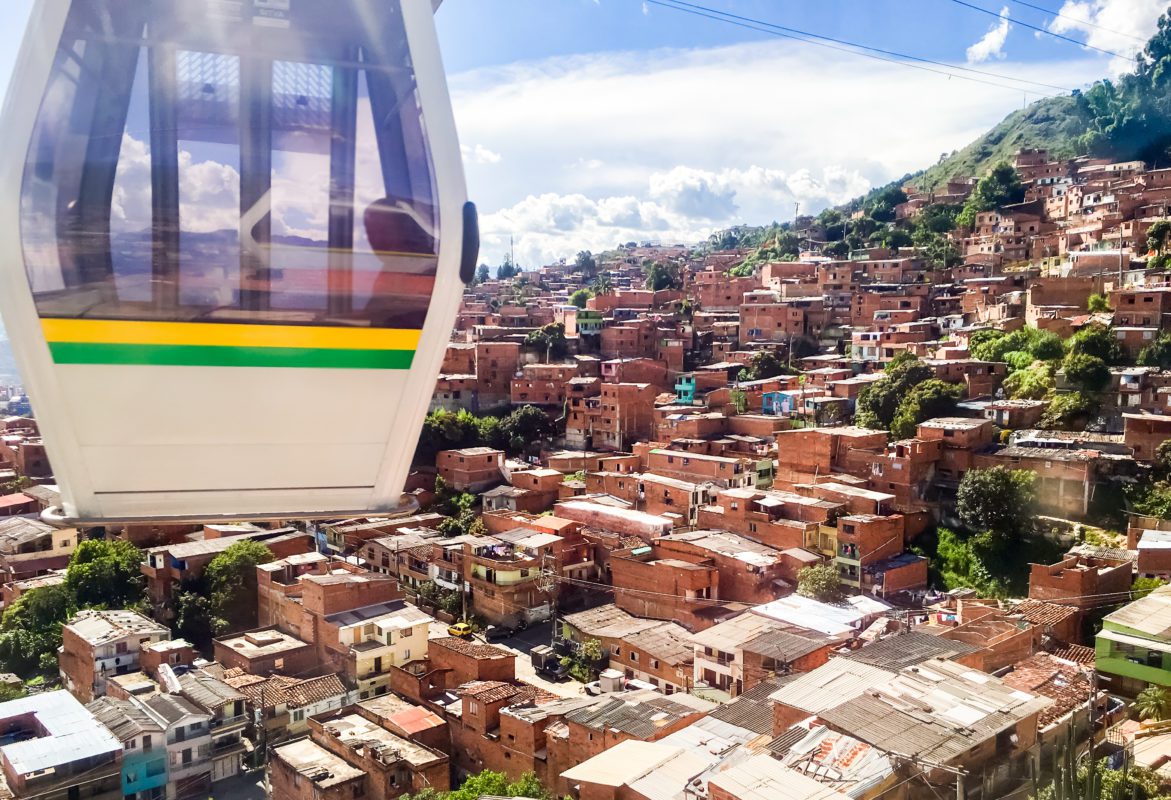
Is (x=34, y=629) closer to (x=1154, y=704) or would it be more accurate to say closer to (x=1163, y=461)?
(x=1154, y=704)

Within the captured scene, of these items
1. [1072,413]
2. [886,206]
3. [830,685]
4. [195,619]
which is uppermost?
[886,206]

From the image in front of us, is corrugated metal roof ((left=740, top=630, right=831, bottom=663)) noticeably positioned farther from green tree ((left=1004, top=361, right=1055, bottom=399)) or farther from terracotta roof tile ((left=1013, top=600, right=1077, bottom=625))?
green tree ((left=1004, top=361, right=1055, bottom=399))

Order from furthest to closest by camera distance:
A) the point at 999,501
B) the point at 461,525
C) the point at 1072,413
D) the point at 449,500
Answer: the point at 449,500
the point at 461,525
the point at 1072,413
the point at 999,501

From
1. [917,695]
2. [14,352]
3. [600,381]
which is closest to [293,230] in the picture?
[14,352]

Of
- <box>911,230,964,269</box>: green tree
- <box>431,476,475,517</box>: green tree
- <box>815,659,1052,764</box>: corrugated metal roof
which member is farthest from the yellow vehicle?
<box>911,230,964,269</box>: green tree

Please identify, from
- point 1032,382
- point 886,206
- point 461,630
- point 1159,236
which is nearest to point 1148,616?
point 1032,382

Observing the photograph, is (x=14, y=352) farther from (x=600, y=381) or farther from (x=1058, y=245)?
(x=1058, y=245)

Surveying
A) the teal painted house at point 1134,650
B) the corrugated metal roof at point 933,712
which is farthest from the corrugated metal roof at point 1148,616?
the corrugated metal roof at point 933,712
